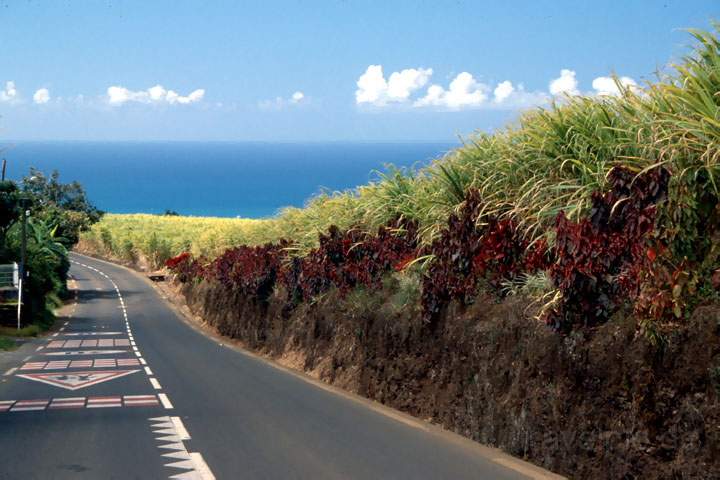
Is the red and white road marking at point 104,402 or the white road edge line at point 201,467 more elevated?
the white road edge line at point 201,467

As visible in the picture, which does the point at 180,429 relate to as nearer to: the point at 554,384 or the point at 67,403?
the point at 67,403

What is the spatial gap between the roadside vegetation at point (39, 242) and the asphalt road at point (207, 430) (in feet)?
70.6

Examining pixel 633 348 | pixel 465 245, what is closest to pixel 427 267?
pixel 465 245

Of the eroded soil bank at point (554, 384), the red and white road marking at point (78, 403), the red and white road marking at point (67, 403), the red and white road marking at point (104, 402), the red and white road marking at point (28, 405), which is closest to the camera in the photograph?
the eroded soil bank at point (554, 384)

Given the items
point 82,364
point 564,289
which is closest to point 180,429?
point 564,289

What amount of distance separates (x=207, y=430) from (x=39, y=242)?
47993mm

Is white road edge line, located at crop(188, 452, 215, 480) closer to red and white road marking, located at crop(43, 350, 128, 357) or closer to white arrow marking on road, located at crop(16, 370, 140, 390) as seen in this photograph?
white arrow marking on road, located at crop(16, 370, 140, 390)

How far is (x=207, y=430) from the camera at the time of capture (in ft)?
39.9

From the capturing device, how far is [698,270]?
27.8 ft

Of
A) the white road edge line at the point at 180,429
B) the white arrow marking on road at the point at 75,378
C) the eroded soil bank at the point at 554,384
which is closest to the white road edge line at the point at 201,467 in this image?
the white road edge line at the point at 180,429

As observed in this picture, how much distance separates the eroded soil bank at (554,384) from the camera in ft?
26.1

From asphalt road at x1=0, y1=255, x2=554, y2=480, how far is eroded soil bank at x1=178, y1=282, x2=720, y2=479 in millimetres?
417

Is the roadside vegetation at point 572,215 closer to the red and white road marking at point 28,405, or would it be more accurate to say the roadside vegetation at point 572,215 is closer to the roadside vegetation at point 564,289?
the roadside vegetation at point 564,289

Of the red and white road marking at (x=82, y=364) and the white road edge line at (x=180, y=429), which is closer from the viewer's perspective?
the white road edge line at (x=180, y=429)
